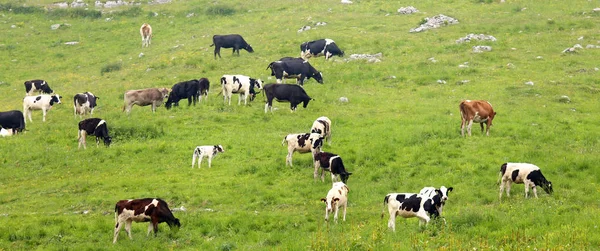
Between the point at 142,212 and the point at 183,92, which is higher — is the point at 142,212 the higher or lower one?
the higher one

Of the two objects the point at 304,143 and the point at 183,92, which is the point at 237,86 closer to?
the point at 183,92

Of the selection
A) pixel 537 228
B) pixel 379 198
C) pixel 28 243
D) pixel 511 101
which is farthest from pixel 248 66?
pixel 537 228

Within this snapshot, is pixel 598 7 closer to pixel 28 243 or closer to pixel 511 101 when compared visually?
pixel 511 101

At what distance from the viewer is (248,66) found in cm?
4166

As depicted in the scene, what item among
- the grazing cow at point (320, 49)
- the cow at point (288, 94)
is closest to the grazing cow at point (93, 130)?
the cow at point (288, 94)

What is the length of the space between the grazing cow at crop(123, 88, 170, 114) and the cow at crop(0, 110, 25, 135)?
4.90 meters

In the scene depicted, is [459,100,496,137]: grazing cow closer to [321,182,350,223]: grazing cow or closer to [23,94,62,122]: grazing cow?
[321,182,350,223]: grazing cow

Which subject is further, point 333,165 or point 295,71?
point 295,71

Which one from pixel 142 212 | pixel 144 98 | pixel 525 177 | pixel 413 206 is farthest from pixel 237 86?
pixel 413 206

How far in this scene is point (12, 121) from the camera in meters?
31.0

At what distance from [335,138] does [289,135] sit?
11.4 ft

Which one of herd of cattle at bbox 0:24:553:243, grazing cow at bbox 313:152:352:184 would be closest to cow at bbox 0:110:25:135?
herd of cattle at bbox 0:24:553:243

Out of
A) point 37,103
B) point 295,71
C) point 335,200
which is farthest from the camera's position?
point 295,71

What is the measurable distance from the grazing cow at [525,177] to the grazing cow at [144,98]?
1948 centimetres
